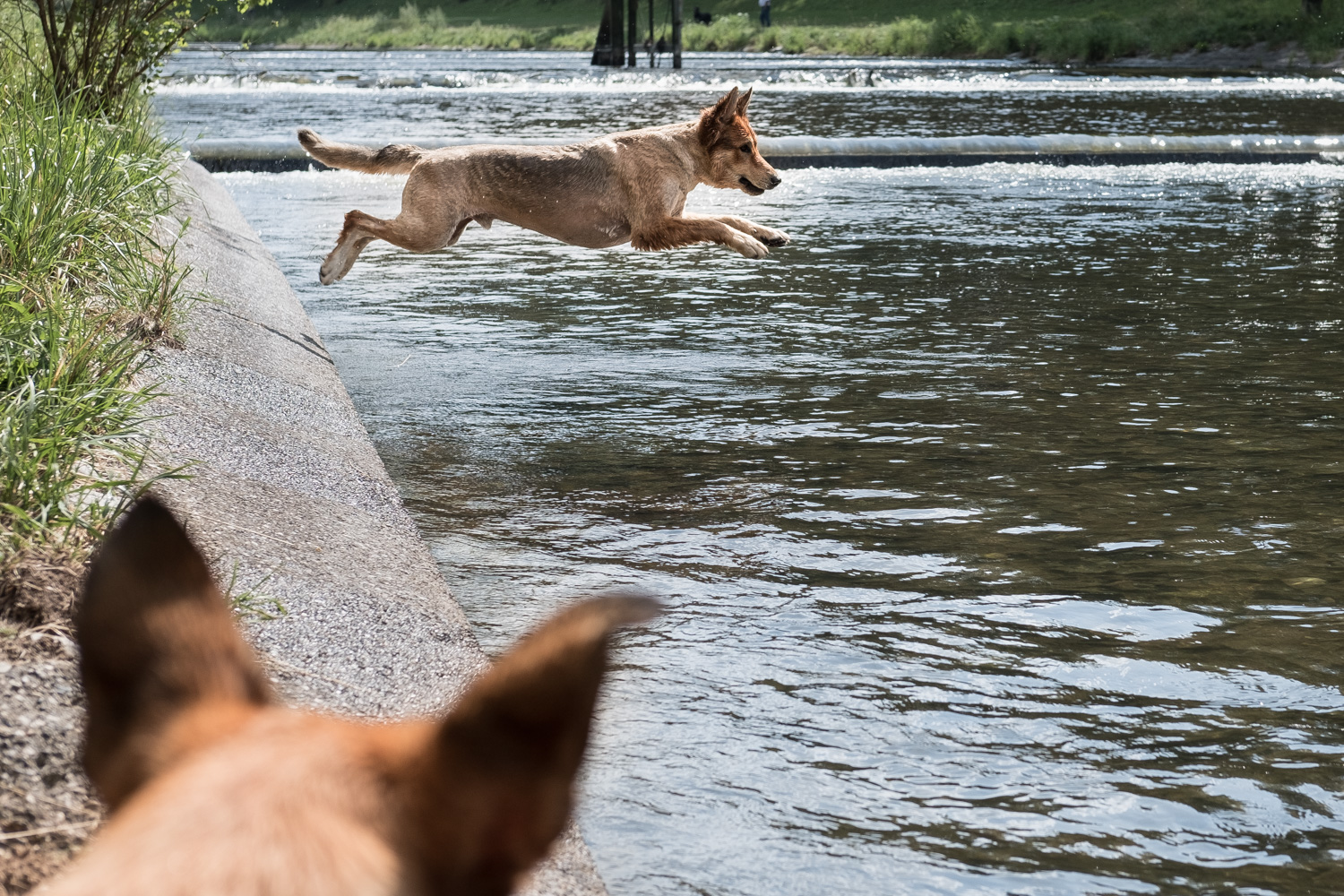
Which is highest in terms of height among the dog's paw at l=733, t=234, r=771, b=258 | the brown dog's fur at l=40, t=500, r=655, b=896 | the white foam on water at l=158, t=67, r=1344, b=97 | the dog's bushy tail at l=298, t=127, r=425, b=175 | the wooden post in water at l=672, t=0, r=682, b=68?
the wooden post in water at l=672, t=0, r=682, b=68

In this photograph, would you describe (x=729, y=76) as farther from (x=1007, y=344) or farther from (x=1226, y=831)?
(x=1226, y=831)

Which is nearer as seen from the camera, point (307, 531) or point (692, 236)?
point (307, 531)

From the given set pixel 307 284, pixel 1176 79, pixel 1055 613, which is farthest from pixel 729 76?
pixel 1055 613

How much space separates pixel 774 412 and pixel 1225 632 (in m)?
3.32

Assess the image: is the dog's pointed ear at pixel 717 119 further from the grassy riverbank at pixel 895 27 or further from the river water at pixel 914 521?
the grassy riverbank at pixel 895 27

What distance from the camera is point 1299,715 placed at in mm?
4059

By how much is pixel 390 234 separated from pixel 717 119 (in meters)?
2.19

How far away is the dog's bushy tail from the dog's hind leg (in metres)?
0.30

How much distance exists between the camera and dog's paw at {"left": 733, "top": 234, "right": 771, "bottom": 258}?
8671 mm

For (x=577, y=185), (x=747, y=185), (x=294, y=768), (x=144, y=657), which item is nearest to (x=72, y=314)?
(x=144, y=657)

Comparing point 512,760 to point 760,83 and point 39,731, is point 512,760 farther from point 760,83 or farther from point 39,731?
point 760,83

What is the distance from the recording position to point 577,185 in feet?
29.7

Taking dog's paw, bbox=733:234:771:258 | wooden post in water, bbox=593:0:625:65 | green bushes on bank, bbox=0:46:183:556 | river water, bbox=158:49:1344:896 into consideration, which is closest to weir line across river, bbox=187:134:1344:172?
river water, bbox=158:49:1344:896

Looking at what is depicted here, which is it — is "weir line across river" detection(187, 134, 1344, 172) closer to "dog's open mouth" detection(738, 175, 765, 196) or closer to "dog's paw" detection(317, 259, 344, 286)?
"dog's open mouth" detection(738, 175, 765, 196)
